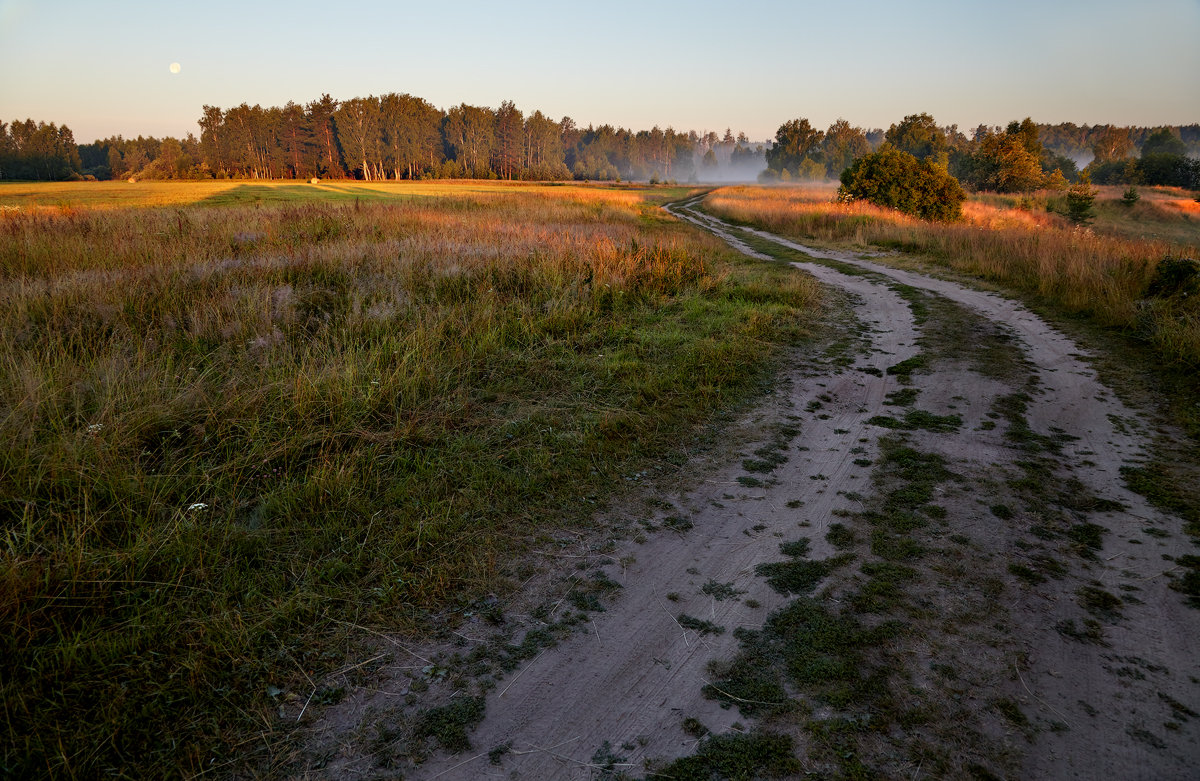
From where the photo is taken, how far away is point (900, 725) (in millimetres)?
2297

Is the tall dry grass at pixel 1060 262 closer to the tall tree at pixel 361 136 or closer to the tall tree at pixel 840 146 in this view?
the tall tree at pixel 361 136

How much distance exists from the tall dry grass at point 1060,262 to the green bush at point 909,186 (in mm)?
1505

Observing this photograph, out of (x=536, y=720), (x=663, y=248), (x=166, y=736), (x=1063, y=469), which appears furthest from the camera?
(x=663, y=248)

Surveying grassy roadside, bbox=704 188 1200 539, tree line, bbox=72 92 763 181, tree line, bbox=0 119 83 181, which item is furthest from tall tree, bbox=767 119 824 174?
tree line, bbox=0 119 83 181

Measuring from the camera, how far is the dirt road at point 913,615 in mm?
2232

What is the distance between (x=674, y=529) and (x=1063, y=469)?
347 cm

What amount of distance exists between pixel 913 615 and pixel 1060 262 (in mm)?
13151

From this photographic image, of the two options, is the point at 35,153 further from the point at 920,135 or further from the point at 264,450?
the point at 920,135

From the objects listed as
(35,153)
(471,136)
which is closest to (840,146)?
(471,136)

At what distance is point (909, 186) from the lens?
2630 centimetres

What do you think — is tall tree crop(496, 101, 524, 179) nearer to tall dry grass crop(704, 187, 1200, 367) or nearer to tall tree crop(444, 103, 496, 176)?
tall tree crop(444, 103, 496, 176)

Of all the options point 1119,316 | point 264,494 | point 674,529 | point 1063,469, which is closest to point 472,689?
point 674,529

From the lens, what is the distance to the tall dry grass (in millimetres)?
8212

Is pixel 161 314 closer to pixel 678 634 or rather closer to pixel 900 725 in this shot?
pixel 678 634
